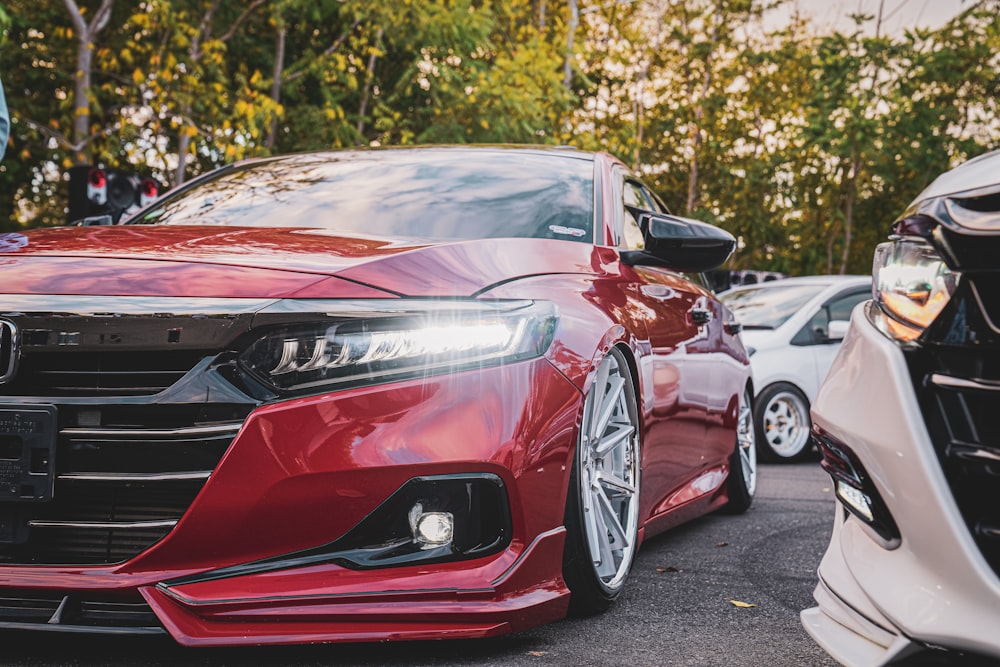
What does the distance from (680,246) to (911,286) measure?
1.71 m

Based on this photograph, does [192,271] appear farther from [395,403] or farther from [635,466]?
[635,466]

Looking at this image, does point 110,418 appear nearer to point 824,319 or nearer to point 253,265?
point 253,265

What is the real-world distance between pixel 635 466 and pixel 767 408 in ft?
19.9

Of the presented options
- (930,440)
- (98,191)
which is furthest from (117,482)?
(98,191)

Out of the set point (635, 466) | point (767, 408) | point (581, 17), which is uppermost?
point (581, 17)

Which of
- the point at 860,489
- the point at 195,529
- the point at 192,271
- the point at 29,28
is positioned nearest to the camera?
the point at 860,489

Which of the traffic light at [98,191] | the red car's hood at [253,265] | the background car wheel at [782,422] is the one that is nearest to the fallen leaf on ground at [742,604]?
the red car's hood at [253,265]

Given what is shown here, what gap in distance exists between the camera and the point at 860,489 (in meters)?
2.14

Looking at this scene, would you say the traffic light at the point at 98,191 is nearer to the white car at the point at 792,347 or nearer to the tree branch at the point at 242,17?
the white car at the point at 792,347

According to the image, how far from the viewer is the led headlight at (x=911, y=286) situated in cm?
195

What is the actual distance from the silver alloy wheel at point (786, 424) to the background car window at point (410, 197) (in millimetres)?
5619

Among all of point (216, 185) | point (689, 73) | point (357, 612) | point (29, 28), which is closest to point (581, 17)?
point (689, 73)

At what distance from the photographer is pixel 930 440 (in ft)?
6.29

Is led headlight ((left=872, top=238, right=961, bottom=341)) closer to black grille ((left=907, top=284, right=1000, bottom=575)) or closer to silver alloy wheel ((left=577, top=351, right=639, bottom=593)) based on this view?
black grille ((left=907, top=284, right=1000, bottom=575))
